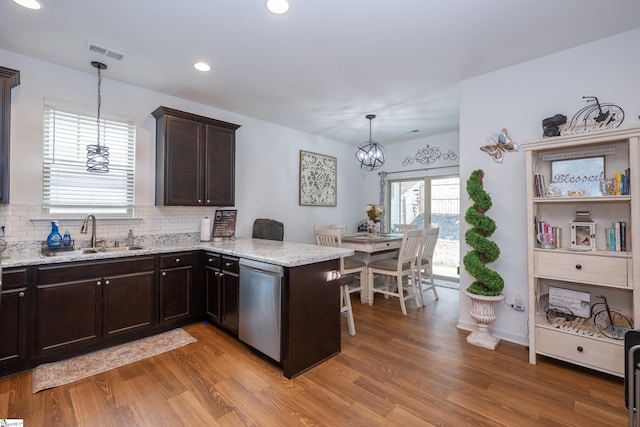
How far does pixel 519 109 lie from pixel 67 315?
4493 mm

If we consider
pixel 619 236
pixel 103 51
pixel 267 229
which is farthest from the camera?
pixel 267 229

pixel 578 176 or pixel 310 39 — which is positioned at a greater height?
pixel 310 39

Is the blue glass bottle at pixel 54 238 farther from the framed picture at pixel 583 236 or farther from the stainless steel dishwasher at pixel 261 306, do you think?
the framed picture at pixel 583 236

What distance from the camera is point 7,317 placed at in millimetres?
2264

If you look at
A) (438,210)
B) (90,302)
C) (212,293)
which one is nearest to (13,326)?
(90,302)

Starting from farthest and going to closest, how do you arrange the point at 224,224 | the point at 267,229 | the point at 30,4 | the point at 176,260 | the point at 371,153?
the point at 371,153, the point at 267,229, the point at 224,224, the point at 176,260, the point at 30,4

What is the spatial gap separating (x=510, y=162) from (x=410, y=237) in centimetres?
141

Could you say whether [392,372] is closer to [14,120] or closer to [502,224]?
[502,224]

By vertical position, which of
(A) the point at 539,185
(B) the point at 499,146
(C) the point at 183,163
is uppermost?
(B) the point at 499,146

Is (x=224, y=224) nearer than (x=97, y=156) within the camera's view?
No

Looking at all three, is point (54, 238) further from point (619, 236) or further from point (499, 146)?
point (619, 236)

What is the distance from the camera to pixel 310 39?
2.50 meters

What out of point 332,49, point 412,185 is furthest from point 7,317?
point 412,185

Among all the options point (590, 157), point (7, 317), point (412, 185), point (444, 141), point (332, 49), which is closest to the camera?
point (7, 317)
